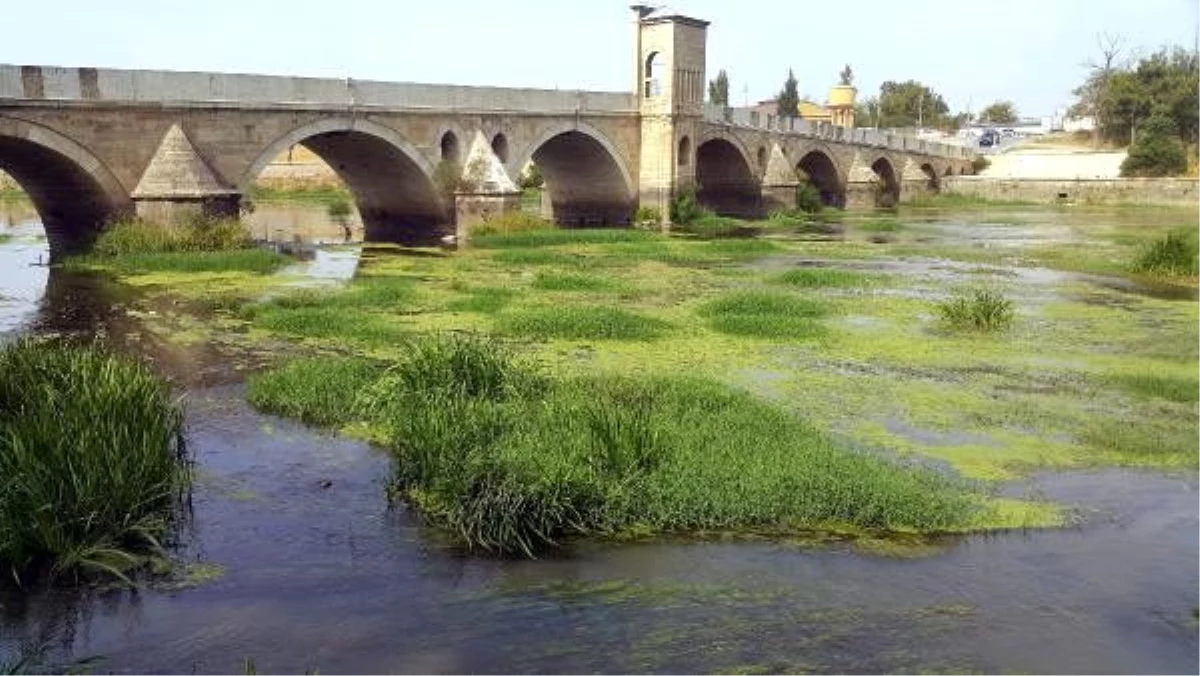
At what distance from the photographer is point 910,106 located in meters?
108

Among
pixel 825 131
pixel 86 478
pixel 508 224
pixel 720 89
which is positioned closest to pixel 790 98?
pixel 720 89

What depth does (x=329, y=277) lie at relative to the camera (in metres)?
25.2

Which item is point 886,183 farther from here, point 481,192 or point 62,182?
point 62,182

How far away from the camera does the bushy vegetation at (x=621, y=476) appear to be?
8945mm

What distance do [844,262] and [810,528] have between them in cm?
2155

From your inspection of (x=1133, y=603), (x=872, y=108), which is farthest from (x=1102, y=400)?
(x=872, y=108)

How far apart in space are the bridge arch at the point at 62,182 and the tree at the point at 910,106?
88368mm

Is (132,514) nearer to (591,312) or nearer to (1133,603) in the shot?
(1133,603)

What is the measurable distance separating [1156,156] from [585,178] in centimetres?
3575

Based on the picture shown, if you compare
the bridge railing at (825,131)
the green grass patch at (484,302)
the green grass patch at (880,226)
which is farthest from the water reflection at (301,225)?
the green grass patch at (880,226)

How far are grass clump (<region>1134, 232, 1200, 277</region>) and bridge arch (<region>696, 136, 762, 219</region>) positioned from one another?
2450 cm

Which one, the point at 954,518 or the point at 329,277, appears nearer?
the point at 954,518

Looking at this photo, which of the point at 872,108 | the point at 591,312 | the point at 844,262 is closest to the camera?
the point at 591,312

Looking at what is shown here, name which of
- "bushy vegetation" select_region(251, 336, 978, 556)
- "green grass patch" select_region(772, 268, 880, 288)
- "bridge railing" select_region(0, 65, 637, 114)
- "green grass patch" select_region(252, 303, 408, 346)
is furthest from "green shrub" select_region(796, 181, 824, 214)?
"bushy vegetation" select_region(251, 336, 978, 556)
